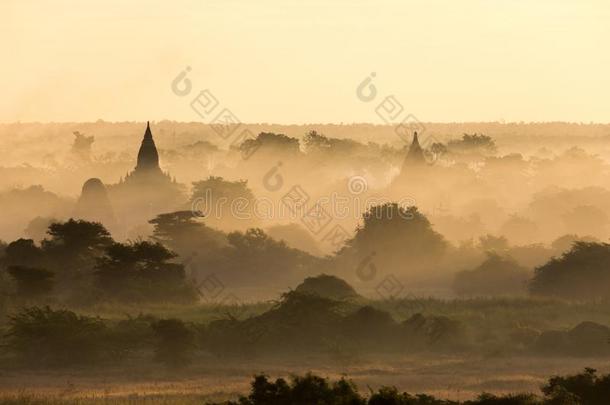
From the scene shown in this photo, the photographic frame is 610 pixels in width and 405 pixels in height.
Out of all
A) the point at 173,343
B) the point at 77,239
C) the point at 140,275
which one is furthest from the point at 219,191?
the point at 173,343

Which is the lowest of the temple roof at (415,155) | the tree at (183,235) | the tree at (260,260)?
the tree at (260,260)

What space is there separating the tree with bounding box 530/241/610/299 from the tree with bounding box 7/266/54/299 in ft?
94.8

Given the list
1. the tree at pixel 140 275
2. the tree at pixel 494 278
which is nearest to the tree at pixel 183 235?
the tree at pixel 494 278

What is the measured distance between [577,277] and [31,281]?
32368 mm

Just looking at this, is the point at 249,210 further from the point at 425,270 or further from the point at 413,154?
the point at 425,270

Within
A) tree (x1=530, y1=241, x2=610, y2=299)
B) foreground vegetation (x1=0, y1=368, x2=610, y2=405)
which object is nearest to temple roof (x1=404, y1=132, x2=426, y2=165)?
tree (x1=530, y1=241, x2=610, y2=299)

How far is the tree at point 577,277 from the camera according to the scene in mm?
89312

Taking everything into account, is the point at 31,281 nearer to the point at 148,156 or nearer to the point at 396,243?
the point at 396,243

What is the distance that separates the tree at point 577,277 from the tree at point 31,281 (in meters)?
28.9

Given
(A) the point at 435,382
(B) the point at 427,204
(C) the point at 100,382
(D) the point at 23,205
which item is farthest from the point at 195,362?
(D) the point at 23,205

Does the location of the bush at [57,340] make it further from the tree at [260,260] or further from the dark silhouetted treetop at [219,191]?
the dark silhouetted treetop at [219,191]

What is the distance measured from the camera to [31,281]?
7644cm

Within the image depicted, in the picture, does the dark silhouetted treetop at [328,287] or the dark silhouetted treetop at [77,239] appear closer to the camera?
the dark silhouetted treetop at [328,287]

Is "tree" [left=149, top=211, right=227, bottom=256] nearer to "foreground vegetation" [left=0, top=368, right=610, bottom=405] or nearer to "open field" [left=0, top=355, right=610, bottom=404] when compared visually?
"open field" [left=0, top=355, right=610, bottom=404]
